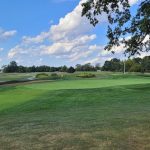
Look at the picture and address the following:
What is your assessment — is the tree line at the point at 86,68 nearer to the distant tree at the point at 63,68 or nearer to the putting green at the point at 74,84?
the distant tree at the point at 63,68

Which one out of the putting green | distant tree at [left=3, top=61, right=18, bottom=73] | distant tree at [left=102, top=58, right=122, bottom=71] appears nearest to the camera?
the putting green

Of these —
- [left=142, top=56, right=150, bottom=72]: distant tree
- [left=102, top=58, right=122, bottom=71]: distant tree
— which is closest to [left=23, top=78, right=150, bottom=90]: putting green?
[left=142, top=56, right=150, bottom=72]: distant tree

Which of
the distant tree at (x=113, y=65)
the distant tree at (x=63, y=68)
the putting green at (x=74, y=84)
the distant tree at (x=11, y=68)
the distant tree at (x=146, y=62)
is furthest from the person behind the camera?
the distant tree at (x=113, y=65)

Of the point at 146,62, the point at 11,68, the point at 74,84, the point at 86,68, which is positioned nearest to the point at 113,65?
the point at 86,68

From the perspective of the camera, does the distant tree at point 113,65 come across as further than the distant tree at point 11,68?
Yes

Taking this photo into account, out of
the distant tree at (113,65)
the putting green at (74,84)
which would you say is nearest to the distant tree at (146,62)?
the putting green at (74,84)

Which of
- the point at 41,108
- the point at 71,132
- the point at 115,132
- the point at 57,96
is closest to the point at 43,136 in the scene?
the point at 71,132

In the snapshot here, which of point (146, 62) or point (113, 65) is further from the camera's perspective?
point (113, 65)

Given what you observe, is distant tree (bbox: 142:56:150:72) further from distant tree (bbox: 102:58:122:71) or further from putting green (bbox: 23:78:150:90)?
distant tree (bbox: 102:58:122:71)

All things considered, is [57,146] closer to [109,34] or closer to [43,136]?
[43,136]

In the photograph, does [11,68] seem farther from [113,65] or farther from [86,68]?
[113,65]

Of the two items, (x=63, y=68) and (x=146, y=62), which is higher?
(x=146, y=62)

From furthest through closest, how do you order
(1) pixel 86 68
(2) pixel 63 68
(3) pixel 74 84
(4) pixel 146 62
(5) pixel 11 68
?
(1) pixel 86 68, (5) pixel 11 68, (2) pixel 63 68, (3) pixel 74 84, (4) pixel 146 62

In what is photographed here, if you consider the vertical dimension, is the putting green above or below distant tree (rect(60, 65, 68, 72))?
below
